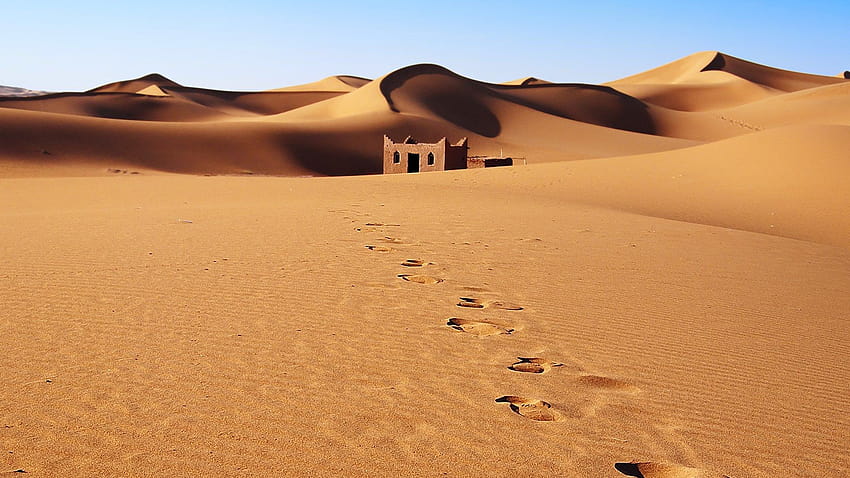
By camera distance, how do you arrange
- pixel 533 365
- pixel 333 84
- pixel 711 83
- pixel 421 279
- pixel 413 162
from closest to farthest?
pixel 533 365 → pixel 421 279 → pixel 413 162 → pixel 711 83 → pixel 333 84

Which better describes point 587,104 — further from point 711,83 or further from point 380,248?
point 380,248

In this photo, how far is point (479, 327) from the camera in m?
5.34

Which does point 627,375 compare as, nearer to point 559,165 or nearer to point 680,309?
point 680,309

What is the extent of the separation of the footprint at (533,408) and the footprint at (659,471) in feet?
1.78

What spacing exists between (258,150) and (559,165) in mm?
30052

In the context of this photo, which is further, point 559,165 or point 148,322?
point 559,165

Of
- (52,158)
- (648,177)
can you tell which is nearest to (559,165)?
(648,177)

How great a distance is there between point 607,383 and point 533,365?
465 millimetres

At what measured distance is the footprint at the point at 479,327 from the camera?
17.2 feet

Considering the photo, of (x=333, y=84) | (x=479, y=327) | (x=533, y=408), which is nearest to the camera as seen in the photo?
(x=533, y=408)

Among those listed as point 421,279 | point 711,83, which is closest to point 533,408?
point 421,279

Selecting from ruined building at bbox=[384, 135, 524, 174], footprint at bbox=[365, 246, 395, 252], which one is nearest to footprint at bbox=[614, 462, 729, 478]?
footprint at bbox=[365, 246, 395, 252]

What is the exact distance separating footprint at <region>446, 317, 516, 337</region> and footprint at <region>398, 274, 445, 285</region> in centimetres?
136

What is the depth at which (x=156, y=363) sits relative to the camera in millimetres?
4266
